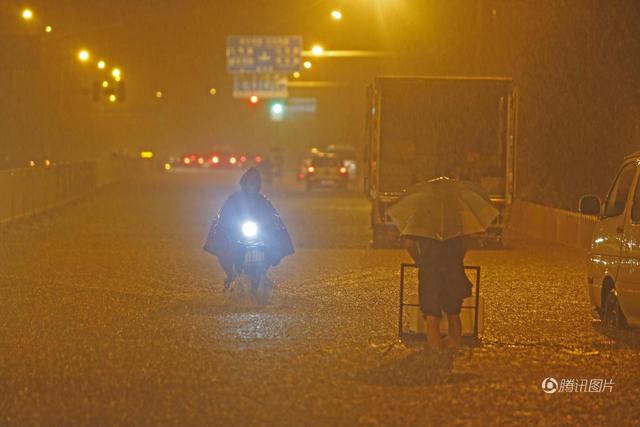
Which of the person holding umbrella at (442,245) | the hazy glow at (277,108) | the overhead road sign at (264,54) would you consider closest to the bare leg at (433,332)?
the person holding umbrella at (442,245)

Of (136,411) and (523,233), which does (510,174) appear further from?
(136,411)

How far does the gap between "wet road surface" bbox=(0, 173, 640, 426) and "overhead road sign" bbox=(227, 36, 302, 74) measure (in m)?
43.6

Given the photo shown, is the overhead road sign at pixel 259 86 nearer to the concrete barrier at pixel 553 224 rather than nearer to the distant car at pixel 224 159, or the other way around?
the distant car at pixel 224 159

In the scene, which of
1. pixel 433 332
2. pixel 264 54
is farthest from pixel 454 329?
pixel 264 54

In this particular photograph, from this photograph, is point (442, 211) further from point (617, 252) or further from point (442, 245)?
point (617, 252)

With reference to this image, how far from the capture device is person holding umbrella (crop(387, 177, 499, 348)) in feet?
36.6

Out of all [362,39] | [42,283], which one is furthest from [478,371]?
[362,39]

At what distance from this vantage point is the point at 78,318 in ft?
43.5

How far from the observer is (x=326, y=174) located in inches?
1994

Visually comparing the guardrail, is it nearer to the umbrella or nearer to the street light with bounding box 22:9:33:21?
the street light with bounding box 22:9:33:21

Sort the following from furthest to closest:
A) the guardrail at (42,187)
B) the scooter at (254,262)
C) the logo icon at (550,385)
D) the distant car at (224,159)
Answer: the distant car at (224,159) < the guardrail at (42,187) < the scooter at (254,262) < the logo icon at (550,385)

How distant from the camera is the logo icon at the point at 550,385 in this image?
31.2ft

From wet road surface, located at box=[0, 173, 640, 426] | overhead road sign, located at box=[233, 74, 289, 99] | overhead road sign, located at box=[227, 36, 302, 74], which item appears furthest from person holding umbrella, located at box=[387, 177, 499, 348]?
overhead road sign, located at box=[233, 74, 289, 99]

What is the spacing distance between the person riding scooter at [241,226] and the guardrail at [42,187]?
13.7m
